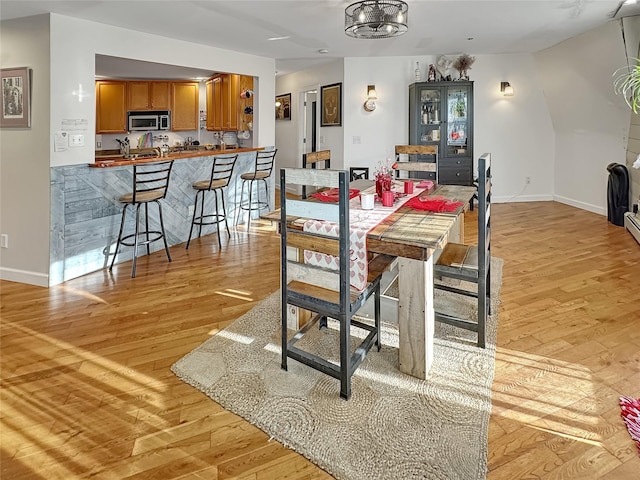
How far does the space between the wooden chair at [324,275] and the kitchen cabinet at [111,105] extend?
6.15 m

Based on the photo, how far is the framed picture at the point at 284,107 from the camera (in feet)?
28.9

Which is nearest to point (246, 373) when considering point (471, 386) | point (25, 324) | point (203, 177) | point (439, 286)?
point (471, 386)

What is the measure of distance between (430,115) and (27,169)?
535cm

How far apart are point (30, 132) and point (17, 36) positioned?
83 centimetres

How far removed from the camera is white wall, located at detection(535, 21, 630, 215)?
17.9 feet

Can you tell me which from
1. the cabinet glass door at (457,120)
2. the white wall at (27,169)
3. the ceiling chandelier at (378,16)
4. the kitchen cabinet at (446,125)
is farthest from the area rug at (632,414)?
the cabinet glass door at (457,120)

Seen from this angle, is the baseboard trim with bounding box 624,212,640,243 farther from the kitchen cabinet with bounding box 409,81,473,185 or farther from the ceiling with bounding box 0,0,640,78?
the ceiling with bounding box 0,0,640,78

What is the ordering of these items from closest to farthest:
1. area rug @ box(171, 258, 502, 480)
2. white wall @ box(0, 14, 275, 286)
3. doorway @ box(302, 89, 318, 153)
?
area rug @ box(171, 258, 502, 480), white wall @ box(0, 14, 275, 286), doorway @ box(302, 89, 318, 153)

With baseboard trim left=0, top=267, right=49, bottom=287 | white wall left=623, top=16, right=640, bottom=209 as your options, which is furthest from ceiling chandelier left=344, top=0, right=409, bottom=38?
baseboard trim left=0, top=267, right=49, bottom=287

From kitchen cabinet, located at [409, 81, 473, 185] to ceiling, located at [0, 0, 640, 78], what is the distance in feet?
1.96

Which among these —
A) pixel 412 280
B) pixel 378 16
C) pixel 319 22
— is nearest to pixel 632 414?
pixel 412 280

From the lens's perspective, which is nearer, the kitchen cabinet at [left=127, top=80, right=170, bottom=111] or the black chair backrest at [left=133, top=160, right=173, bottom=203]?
the black chair backrest at [left=133, top=160, right=173, bottom=203]

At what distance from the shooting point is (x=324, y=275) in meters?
2.08

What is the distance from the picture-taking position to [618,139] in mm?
5914
